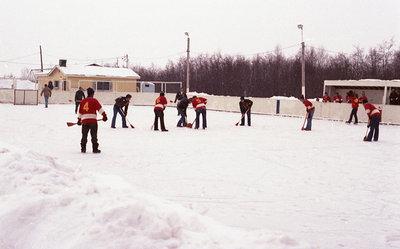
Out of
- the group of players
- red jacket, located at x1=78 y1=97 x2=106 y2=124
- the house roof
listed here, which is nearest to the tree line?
the house roof

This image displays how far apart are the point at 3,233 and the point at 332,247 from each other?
3278 mm

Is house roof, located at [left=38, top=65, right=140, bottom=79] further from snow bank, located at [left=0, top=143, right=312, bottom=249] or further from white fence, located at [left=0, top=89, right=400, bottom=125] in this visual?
snow bank, located at [left=0, top=143, right=312, bottom=249]

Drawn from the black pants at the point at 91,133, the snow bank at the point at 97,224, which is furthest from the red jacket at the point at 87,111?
the snow bank at the point at 97,224

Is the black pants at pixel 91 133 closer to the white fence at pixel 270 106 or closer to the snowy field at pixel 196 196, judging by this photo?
the snowy field at pixel 196 196

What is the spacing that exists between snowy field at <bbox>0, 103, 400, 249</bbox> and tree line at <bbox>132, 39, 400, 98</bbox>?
135 ft

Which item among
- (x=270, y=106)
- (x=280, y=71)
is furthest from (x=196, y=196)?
(x=280, y=71)

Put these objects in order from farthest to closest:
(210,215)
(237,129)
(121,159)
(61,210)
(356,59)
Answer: (356,59) → (237,129) → (121,159) → (210,215) → (61,210)

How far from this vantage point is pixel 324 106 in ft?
79.4

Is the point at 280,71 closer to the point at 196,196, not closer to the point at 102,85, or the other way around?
the point at 102,85

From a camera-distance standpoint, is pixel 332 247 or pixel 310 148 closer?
pixel 332 247

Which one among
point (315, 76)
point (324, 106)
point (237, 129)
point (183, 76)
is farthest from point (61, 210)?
point (183, 76)

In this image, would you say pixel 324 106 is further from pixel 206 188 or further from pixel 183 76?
pixel 183 76

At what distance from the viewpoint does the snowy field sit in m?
3.82

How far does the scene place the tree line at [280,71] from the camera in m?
50.1
